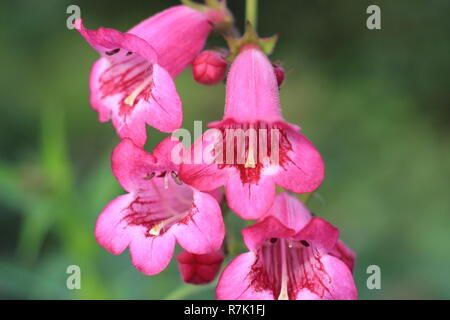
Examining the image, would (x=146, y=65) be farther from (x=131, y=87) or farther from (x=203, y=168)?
(x=203, y=168)

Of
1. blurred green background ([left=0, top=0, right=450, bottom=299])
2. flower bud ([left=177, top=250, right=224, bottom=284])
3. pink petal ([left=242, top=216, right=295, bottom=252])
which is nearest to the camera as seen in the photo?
A: pink petal ([left=242, top=216, right=295, bottom=252])

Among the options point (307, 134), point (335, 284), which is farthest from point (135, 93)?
point (307, 134)

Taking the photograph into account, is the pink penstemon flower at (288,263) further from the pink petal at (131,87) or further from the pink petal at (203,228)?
the pink petal at (131,87)

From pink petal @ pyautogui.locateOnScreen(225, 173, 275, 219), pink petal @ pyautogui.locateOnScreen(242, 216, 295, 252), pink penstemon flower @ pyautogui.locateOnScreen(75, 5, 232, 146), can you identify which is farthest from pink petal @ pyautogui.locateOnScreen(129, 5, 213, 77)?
pink petal @ pyautogui.locateOnScreen(242, 216, 295, 252)

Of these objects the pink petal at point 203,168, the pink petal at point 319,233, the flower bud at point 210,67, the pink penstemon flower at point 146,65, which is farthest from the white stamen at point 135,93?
the pink petal at point 319,233

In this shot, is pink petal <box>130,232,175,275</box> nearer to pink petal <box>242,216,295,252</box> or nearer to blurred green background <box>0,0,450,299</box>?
pink petal <box>242,216,295,252</box>
